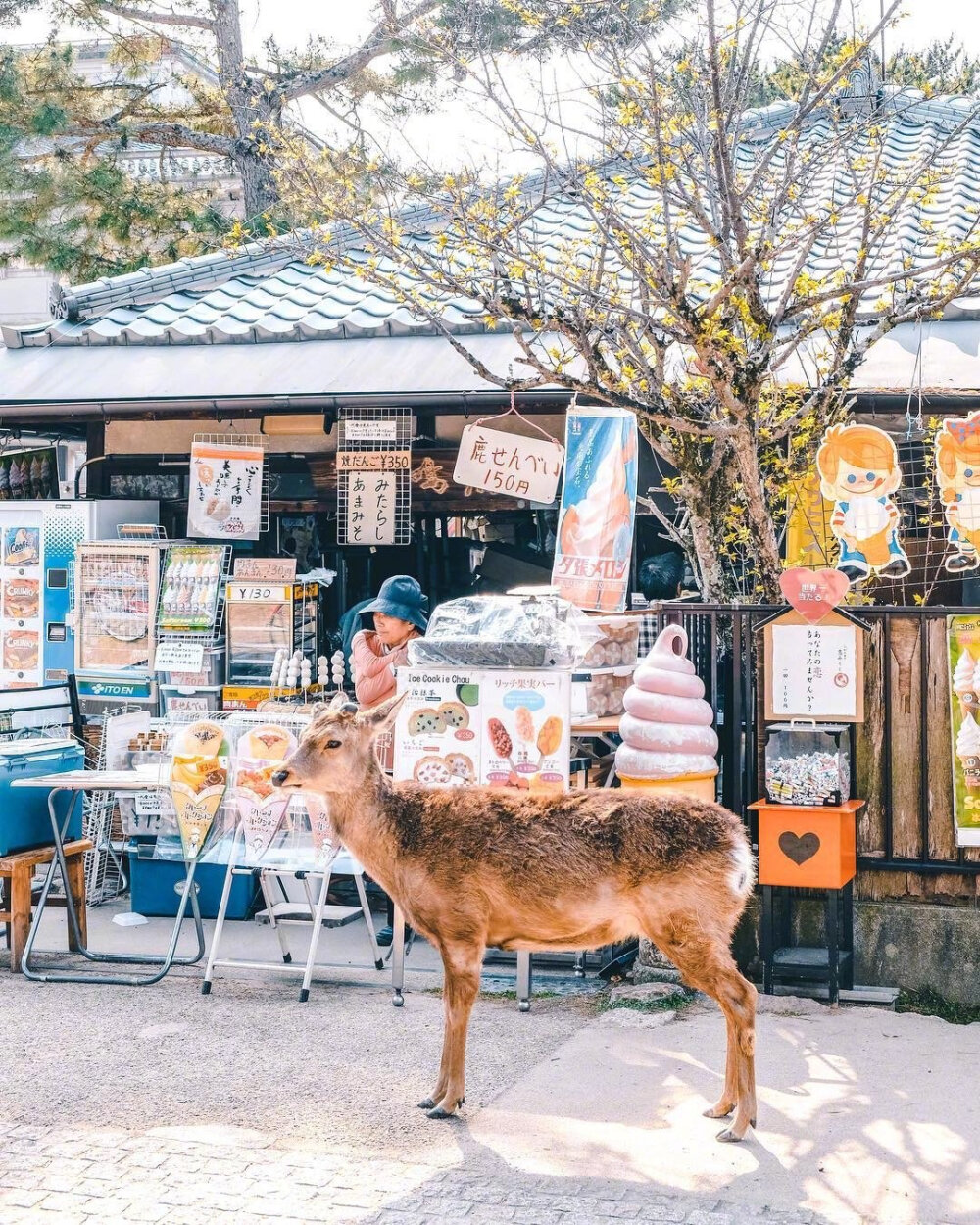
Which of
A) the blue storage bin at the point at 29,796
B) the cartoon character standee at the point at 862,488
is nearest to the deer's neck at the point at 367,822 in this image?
the blue storage bin at the point at 29,796

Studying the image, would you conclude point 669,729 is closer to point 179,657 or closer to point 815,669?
point 815,669

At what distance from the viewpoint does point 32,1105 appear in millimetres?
6039

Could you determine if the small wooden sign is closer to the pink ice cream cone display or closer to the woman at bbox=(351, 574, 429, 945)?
the pink ice cream cone display

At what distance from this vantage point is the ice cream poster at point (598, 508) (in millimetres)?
8320

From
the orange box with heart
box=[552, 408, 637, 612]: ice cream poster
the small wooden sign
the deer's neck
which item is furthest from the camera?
box=[552, 408, 637, 612]: ice cream poster

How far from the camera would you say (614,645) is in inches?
337

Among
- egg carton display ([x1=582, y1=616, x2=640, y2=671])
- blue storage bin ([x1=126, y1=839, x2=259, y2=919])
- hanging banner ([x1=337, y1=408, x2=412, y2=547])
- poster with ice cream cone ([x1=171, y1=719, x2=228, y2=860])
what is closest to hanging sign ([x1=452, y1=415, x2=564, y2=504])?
hanging banner ([x1=337, y1=408, x2=412, y2=547])

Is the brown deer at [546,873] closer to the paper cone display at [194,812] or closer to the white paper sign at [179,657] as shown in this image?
the paper cone display at [194,812]

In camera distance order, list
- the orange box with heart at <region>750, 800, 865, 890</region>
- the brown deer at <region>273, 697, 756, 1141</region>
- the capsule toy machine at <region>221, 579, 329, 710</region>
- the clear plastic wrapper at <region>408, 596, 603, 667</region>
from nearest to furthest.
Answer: the brown deer at <region>273, 697, 756, 1141</region> → the orange box with heart at <region>750, 800, 865, 890</region> → the clear plastic wrapper at <region>408, 596, 603, 667</region> → the capsule toy machine at <region>221, 579, 329, 710</region>

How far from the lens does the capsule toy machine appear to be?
1020cm

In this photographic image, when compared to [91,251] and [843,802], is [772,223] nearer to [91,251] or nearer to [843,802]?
[843,802]

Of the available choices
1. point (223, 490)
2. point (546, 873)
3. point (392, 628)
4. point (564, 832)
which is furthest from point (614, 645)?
point (223, 490)

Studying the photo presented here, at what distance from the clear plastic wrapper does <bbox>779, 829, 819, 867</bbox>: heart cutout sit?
153cm

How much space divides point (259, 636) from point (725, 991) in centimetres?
555
